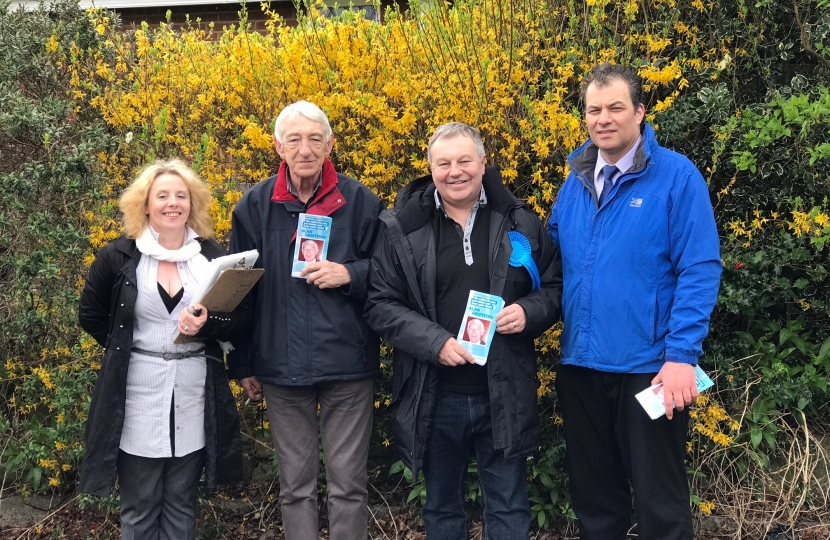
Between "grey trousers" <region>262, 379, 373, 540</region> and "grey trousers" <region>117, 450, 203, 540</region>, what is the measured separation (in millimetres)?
385

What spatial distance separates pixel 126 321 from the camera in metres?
3.09

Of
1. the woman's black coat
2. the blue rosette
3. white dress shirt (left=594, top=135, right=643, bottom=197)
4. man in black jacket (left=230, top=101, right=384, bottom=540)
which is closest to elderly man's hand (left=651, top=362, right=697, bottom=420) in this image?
the blue rosette

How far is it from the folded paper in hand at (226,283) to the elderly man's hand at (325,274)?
0.20 metres

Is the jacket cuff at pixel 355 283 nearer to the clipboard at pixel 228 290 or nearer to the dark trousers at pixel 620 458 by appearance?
the clipboard at pixel 228 290

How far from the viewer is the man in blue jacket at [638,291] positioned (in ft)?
9.17

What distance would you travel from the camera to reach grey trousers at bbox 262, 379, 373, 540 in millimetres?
3309

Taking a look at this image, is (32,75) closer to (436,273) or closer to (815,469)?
(436,273)

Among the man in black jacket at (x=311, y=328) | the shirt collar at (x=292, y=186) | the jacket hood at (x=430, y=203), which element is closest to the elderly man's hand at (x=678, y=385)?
the jacket hood at (x=430, y=203)

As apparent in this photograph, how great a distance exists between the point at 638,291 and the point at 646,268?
0.30 ft

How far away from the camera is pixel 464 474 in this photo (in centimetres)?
326

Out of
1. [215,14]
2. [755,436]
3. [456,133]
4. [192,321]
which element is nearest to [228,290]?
[192,321]

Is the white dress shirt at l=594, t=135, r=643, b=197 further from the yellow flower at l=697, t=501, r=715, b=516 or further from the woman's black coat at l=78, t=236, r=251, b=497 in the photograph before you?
the yellow flower at l=697, t=501, r=715, b=516

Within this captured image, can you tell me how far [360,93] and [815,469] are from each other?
124 inches

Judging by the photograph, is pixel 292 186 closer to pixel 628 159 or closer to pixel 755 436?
pixel 628 159
